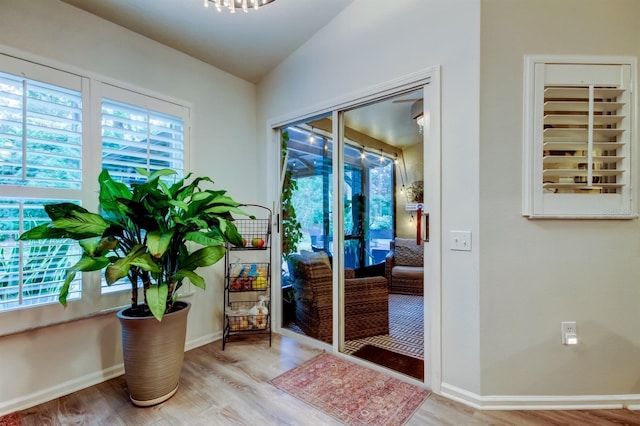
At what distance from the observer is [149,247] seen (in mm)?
1615

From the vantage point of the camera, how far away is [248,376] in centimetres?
214

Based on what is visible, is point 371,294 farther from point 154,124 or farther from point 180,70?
point 180,70

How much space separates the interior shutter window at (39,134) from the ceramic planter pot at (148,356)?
1.06 meters

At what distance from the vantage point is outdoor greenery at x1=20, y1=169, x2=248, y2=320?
1.63m

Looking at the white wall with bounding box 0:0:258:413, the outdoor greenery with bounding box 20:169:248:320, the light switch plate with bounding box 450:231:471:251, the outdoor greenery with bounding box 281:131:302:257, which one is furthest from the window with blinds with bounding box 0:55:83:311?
the light switch plate with bounding box 450:231:471:251

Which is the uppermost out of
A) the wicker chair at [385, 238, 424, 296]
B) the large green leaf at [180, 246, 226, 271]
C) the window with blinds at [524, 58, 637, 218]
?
the window with blinds at [524, 58, 637, 218]

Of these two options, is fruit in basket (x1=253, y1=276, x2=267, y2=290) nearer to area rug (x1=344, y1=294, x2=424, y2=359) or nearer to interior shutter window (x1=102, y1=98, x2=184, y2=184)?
area rug (x1=344, y1=294, x2=424, y2=359)

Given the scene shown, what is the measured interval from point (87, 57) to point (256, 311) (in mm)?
2417

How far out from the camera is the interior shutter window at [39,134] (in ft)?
5.78

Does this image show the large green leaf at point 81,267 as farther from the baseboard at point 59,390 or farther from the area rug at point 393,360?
the area rug at point 393,360

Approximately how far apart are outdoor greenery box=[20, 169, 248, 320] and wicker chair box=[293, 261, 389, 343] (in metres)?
0.95

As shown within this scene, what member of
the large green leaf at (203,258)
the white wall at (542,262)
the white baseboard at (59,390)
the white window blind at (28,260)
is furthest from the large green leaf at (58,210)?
the white wall at (542,262)

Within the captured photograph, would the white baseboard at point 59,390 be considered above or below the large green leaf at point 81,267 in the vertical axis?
below

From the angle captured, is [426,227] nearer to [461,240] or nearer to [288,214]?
[461,240]
